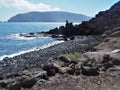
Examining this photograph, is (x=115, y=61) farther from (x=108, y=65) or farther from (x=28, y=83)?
(x=28, y=83)

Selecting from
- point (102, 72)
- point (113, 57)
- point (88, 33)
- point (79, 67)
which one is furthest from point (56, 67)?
point (88, 33)

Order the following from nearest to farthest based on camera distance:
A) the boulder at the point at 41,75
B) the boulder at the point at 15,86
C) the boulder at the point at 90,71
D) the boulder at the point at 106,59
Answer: the boulder at the point at 15,86 → the boulder at the point at 41,75 → the boulder at the point at 90,71 → the boulder at the point at 106,59

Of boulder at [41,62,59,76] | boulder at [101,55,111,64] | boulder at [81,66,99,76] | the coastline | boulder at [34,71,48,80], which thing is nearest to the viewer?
boulder at [34,71,48,80]

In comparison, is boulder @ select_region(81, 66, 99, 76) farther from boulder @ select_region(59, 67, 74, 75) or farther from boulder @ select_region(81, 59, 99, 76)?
boulder @ select_region(59, 67, 74, 75)

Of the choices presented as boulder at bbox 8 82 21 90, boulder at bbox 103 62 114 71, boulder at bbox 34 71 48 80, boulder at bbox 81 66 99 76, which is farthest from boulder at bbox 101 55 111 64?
boulder at bbox 8 82 21 90

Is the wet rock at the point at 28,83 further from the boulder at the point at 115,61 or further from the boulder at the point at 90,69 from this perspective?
the boulder at the point at 115,61

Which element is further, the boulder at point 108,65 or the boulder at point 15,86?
the boulder at point 108,65

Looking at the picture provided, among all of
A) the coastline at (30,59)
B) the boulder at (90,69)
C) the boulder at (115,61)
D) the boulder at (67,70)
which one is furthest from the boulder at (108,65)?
the coastline at (30,59)

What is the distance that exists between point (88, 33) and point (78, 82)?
7679cm

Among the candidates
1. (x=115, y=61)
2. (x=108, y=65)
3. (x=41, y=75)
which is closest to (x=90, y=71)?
(x=108, y=65)

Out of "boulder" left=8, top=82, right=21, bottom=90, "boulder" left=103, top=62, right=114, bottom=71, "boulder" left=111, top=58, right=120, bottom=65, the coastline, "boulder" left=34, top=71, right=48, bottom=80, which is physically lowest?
the coastline

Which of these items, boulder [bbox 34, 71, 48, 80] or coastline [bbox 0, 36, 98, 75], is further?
coastline [bbox 0, 36, 98, 75]

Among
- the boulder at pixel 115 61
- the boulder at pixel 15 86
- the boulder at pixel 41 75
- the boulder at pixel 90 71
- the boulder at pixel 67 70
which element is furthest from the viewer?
the boulder at pixel 115 61

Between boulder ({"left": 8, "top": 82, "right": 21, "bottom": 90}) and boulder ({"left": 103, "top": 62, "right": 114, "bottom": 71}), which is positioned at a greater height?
boulder ({"left": 103, "top": 62, "right": 114, "bottom": 71})
